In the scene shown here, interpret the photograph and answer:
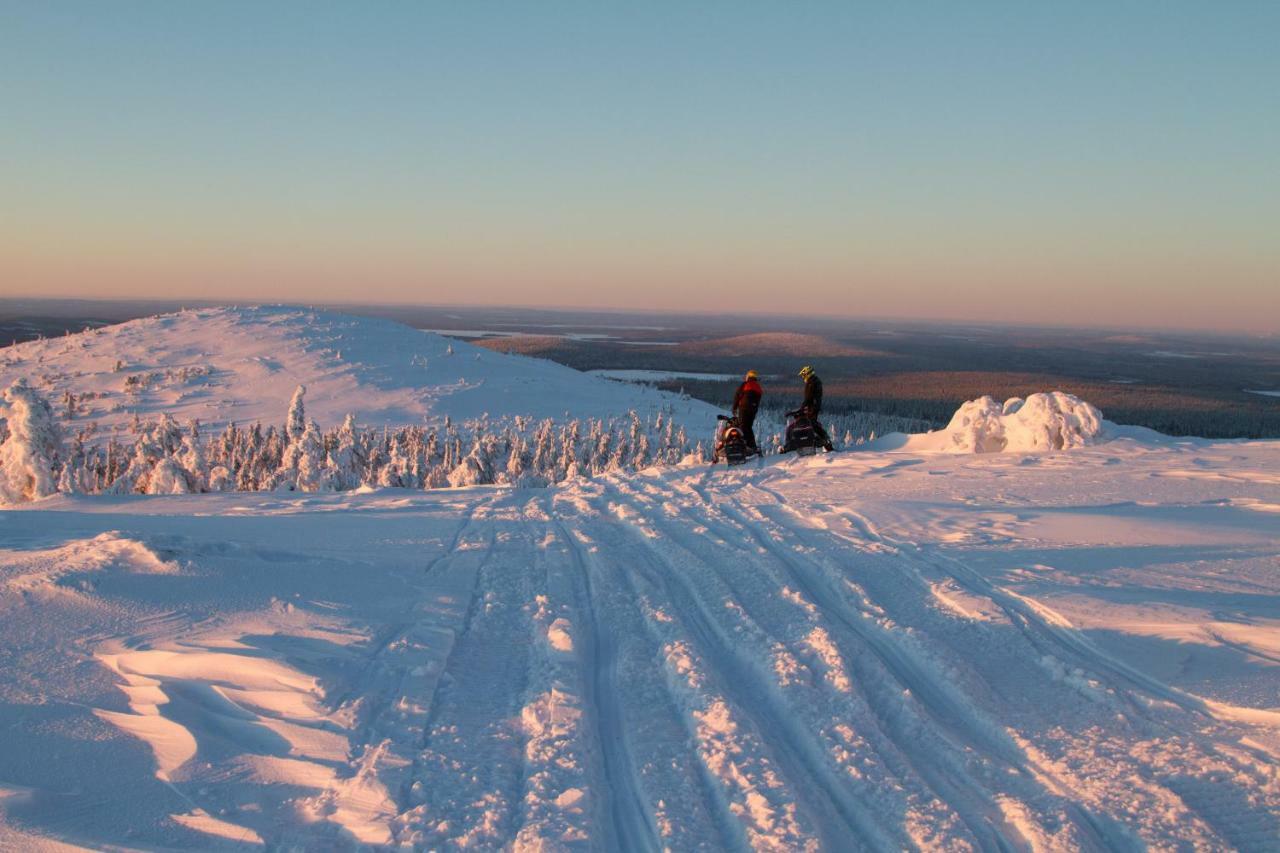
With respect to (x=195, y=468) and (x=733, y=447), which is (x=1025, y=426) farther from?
(x=195, y=468)

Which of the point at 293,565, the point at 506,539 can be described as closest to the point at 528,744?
the point at 293,565

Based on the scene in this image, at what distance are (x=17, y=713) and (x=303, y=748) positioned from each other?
169cm

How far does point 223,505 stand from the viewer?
1288 centimetres

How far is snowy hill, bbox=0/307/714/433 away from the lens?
91.4 m

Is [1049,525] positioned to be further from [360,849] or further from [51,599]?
[51,599]

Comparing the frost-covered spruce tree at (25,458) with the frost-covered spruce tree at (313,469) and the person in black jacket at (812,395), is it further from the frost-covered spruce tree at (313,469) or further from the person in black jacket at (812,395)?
the person in black jacket at (812,395)

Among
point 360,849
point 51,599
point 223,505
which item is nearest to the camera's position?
point 360,849

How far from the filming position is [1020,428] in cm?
1656

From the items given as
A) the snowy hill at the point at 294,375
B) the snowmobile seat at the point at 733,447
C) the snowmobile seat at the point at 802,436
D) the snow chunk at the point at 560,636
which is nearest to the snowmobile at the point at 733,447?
the snowmobile seat at the point at 733,447

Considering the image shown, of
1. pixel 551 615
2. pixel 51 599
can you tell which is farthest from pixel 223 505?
pixel 551 615

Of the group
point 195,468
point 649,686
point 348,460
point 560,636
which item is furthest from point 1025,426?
point 348,460

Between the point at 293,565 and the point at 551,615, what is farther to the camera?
the point at 293,565

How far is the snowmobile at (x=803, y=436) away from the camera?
58.0 feet

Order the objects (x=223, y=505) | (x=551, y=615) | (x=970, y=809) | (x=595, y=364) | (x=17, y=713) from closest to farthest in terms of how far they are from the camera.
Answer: (x=970, y=809)
(x=17, y=713)
(x=551, y=615)
(x=223, y=505)
(x=595, y=364)
